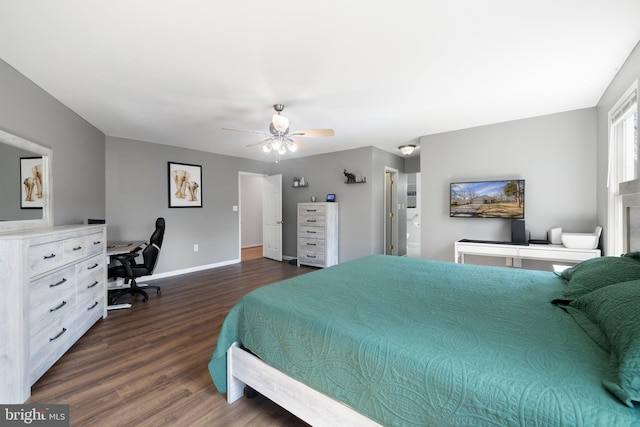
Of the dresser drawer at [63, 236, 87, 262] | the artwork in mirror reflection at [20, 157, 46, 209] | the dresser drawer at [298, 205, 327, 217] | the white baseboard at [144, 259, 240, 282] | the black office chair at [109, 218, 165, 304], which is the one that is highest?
the artwork in mirror reflection at [20, 157, 46, 209]

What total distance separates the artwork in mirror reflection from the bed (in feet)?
7.57

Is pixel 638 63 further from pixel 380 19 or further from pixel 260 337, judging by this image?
pixel 260 337

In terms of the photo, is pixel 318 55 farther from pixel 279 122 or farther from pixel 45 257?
pixel 45 257

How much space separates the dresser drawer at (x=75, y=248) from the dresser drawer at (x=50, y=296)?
0.09 metres

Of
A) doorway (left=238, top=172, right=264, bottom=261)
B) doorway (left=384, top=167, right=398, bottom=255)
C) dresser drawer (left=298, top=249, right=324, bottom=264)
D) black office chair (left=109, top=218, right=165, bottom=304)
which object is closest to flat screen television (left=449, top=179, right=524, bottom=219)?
doorway (left=384, top=167, right=398, bottom=255)

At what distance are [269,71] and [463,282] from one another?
89.4 inches

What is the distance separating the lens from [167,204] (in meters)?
4.73

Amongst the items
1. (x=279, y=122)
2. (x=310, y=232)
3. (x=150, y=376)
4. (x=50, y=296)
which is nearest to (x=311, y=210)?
(x=310, y=232)

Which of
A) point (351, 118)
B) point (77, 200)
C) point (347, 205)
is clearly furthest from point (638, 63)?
point (77, 200)

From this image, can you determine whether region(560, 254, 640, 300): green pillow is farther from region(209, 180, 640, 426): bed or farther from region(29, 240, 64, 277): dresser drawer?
region(29, 240, 64, 277): dresser drawer

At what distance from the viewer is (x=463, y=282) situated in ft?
6.16

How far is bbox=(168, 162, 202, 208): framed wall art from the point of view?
4.79 m

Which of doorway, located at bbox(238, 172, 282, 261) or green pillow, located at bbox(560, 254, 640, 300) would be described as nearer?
green pillow, located at bbox(560, 254, 640, 300)

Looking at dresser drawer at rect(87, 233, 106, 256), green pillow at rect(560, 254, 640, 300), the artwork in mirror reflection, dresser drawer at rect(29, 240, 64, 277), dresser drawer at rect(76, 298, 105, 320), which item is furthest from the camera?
dresser drawer at rect(87, 233, 106, 256)
